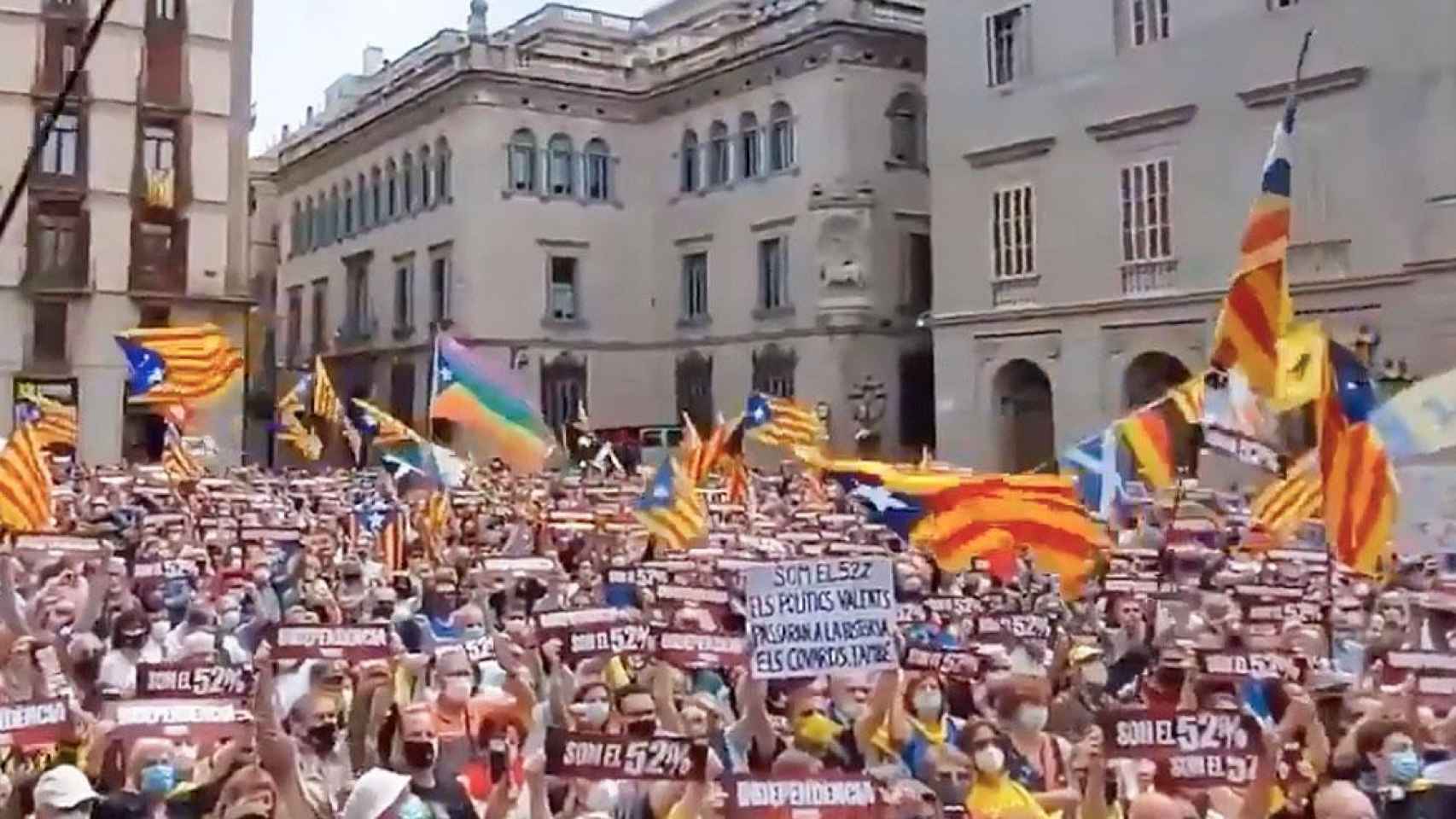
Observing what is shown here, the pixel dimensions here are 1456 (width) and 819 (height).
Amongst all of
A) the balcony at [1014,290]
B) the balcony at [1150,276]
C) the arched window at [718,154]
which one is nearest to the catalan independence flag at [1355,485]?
the balcony at [1150,276]

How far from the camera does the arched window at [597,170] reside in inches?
1801

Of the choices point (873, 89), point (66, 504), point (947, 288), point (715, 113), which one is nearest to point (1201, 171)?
point (947, 288)

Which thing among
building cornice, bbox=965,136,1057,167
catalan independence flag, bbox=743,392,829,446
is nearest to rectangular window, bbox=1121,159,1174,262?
building cornice, bbox=965,136,1057,167

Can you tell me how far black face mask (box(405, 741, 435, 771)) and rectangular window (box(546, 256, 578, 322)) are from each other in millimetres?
38732

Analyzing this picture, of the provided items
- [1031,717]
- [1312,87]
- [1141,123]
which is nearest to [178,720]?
[1031,717]

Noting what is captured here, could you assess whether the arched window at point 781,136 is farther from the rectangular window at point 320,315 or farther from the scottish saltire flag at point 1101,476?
the scottish saltire flag at point 1101,476

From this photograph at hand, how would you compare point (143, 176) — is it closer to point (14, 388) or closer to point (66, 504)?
point (14, 388)

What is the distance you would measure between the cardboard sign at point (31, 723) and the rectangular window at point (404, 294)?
41424 millimetres

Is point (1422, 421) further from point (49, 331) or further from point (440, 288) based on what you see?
point (440, 288)

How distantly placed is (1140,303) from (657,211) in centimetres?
1791

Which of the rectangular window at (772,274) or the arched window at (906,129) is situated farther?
the rectangular window at (772,274)

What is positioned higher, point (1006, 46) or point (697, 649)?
point (1006, 46)

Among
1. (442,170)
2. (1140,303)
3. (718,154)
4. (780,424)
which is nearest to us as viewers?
(780,424)

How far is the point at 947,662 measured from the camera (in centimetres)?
906
